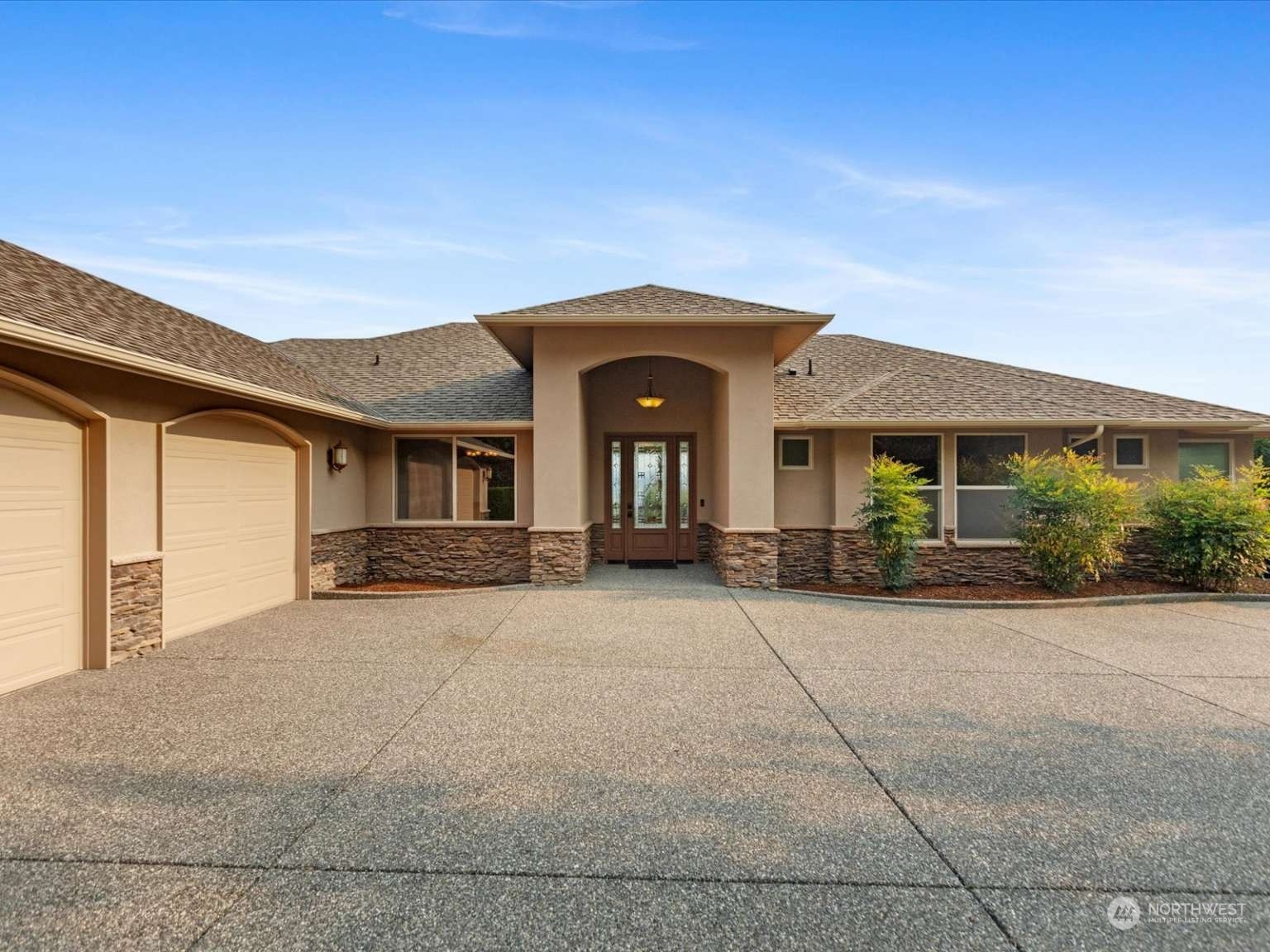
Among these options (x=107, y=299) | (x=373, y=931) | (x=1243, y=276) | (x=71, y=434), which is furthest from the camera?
(x=1243, y=276)

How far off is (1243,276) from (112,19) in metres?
19.1

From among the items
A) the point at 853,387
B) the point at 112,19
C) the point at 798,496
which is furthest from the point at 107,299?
the point at 853,387

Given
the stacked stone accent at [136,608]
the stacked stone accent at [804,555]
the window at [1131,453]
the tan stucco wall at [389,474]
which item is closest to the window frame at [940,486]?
the stacked stone accent at [804,555]

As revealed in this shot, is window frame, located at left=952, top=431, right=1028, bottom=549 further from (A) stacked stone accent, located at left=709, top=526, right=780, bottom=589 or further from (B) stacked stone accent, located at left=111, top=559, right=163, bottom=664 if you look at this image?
(B) stacked stone accent, located at left=111, top=559, right=163, bottom=664

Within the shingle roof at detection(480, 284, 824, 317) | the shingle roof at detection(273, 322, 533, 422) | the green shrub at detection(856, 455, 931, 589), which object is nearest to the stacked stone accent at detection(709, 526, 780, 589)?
the green shrub at detection(856, 455, 931, 589)

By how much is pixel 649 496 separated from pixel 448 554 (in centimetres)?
402

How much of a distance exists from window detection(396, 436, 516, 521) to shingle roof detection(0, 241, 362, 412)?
6.02 ft

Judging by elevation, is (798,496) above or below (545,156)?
below

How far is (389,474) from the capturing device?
10461 mm

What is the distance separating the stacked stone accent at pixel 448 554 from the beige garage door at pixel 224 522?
1930 mm

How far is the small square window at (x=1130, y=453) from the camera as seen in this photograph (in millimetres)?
10398

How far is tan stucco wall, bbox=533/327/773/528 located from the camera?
9078 mm

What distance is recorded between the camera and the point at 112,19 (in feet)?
26.3

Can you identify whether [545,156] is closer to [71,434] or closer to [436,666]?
[71,434]
